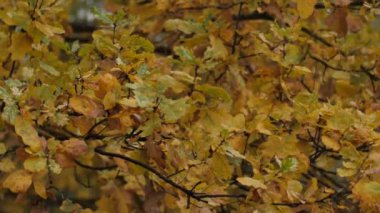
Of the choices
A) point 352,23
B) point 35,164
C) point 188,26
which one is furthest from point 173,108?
point 352,23

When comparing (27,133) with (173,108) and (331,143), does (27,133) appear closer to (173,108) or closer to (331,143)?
(173,108)

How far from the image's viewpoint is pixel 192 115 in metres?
2.24

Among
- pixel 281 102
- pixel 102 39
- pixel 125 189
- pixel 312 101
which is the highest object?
pixel 102 39

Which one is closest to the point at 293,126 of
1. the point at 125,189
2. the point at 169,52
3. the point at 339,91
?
the point at 339,91

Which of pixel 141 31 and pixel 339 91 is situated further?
pixel 141 31

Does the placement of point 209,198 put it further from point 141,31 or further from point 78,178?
point 141,31

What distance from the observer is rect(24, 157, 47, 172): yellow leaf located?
1.89 meters

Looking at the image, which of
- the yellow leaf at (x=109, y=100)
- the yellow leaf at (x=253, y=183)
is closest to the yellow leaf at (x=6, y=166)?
the yellow leaf at (x=109, y=100)

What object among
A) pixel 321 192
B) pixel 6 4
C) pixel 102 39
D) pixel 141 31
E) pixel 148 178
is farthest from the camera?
pixel 141 31

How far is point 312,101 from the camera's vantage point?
214 centimetres

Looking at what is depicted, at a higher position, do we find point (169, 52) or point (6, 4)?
point (6, 4)

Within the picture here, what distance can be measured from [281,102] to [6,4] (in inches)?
45.4

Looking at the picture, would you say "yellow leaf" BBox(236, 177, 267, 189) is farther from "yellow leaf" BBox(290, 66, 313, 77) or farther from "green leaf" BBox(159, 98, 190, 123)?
"yellow leaf" BBox(290, 66, 313, 77)

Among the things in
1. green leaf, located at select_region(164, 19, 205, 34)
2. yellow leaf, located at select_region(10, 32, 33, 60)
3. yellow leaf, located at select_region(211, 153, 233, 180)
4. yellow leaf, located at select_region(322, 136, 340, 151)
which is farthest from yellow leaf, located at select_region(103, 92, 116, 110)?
green leaf, located at select_region(164, 19, 205, 34)
